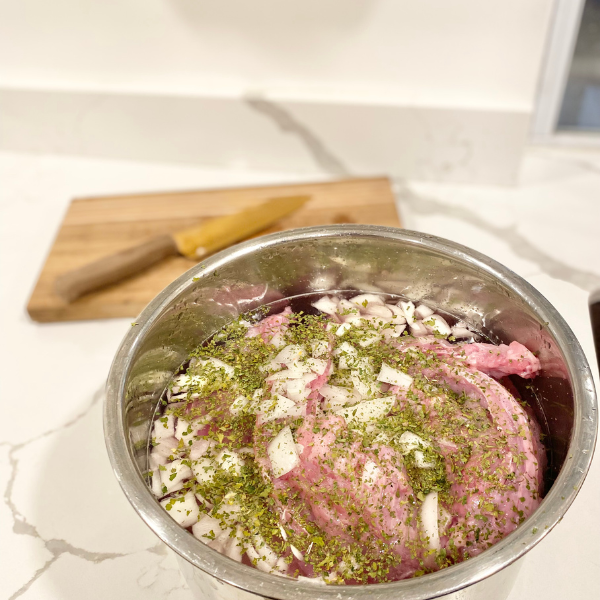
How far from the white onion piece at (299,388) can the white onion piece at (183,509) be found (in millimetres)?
184

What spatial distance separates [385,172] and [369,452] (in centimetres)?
96

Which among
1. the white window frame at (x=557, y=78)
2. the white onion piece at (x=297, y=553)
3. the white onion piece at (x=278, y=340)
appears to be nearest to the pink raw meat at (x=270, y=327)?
the white onion piece at (x=278, y=340)

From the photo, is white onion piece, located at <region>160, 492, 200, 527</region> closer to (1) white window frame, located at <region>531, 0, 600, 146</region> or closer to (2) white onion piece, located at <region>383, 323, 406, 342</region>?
(2) white onion piece, located at <region>383, 323, 406, 342</region>

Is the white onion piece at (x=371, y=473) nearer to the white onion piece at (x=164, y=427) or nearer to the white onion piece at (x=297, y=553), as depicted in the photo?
the white onion piece at (x=297, y=553)

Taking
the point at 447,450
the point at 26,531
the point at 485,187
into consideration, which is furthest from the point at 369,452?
the point at 485,187

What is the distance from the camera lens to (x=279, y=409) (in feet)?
2.58

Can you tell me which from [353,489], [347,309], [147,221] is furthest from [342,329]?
[147,221]

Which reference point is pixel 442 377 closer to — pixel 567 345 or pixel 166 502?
pixel 567 345

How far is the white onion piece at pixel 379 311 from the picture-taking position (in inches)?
36.5

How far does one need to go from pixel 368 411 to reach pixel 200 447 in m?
0.22

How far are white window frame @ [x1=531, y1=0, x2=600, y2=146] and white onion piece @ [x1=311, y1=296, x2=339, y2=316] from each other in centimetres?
86

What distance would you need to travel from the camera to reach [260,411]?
2.60 feet

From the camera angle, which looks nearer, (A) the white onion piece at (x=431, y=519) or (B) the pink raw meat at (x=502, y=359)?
(A) the white onion piece at (x=431, y=519)

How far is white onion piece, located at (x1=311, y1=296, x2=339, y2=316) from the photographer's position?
3.10 feet
